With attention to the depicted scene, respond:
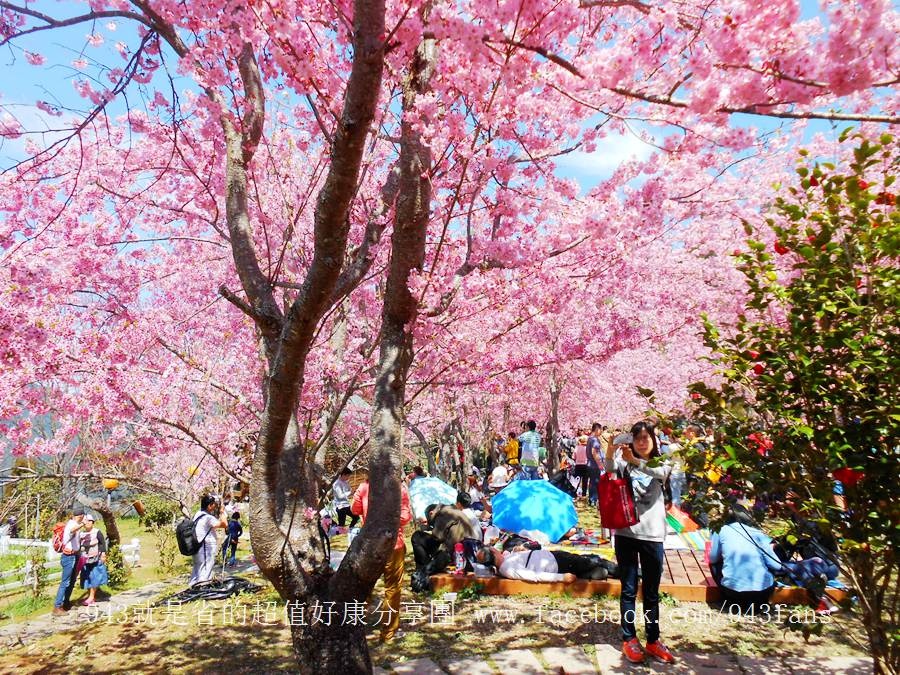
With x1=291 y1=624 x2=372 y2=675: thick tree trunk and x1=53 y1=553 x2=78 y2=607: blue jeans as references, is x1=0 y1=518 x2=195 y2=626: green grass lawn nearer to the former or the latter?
x1=53 y1=553 x2=78 y2=607: blue jeans

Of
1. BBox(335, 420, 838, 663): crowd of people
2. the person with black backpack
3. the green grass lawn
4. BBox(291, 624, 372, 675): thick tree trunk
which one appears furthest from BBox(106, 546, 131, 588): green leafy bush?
BBox(291, 624, 372, 675): thick tree trunk

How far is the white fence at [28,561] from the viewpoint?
9086mm

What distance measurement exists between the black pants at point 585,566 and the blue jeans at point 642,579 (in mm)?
2173

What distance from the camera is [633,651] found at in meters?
3.96

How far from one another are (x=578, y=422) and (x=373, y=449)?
893 inches

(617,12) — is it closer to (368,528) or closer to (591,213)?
(591,213)

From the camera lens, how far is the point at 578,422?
25.0 m

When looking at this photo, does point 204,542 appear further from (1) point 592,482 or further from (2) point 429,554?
(1) point 592,482

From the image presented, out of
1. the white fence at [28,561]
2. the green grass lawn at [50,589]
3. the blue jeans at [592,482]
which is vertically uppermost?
the blue jeans at [592,482]

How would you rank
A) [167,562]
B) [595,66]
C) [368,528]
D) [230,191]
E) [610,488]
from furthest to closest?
[167,562]
[610,488]
[230,191]
[368,528]
[595,66]

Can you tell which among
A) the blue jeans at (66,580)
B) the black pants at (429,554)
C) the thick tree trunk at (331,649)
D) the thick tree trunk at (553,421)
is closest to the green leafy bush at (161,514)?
the blue jeans at (66,580)

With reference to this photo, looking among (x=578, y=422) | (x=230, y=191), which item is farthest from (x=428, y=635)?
(x=578, y=422)

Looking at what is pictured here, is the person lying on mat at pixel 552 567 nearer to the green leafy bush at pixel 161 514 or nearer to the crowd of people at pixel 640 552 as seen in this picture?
the crowd of people at pixel 640 552

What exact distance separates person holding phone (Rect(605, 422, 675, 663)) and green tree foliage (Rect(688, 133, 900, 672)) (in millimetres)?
1134
